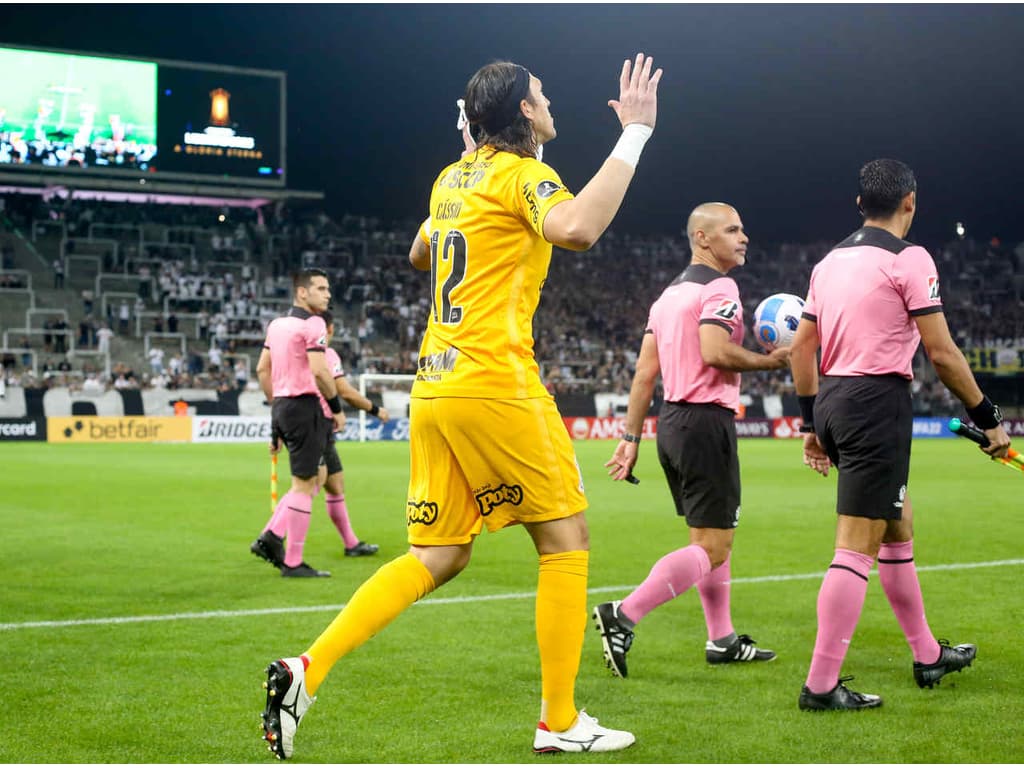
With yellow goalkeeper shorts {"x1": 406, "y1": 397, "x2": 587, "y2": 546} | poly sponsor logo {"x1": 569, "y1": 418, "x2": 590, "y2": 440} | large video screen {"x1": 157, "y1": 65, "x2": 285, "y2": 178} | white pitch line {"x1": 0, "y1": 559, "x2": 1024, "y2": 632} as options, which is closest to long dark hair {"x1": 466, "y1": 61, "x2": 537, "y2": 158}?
yellow goalkeeper shorts {"x1": 406, "y1": 397, "x2": 587, "y2": 546}

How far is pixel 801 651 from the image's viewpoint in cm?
627

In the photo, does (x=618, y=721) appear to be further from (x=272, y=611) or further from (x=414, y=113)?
(x=414, y=113)

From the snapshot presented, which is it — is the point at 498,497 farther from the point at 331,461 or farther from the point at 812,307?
the point at 331,461

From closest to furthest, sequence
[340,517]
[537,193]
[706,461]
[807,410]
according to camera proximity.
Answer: [537,193] < [807,410] < [706,461] < [340,517]

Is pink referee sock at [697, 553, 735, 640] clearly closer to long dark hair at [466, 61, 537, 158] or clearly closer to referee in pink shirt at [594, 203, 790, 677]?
referee in pink shirt at [594, 203, 790, 677]

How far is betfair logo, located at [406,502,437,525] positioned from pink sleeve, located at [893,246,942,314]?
2.23 meters

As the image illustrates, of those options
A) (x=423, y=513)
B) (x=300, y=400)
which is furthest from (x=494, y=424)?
(x=300, y=400)

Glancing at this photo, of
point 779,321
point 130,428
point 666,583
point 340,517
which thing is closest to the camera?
point 666,583

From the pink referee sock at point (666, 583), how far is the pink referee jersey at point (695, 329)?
0.84 meters

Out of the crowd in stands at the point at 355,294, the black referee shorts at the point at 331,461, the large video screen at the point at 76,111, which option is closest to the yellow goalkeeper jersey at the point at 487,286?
the black referee shorts at the point at 331,461

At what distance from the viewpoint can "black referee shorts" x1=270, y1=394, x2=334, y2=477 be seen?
9367mm

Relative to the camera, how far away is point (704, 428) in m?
5.99

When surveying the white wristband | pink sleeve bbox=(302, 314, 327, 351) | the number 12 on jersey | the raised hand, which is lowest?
pink sleeve bbox=(302, 314, 327, 351)

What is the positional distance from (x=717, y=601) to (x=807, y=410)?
119 centimetres
